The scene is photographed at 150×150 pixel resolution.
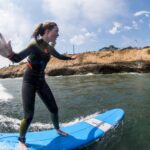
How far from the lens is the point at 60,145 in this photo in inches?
231

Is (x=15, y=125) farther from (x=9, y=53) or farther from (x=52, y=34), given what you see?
(x=9, y=53)

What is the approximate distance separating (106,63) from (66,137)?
4556 centimetres

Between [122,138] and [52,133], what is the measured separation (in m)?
1.81

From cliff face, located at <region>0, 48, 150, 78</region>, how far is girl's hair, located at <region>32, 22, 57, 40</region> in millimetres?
42029

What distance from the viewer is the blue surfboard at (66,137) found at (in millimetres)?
Answer: 5840

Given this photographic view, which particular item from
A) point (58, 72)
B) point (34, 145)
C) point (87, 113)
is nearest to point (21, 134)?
point (34, 145)

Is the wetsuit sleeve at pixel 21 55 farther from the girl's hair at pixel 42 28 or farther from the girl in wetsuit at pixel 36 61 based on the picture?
the girl's hair at pixel 42 28

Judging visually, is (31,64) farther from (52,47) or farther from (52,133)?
(52,133)

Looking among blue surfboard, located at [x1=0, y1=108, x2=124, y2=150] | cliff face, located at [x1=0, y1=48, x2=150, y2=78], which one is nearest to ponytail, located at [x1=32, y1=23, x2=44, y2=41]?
blue surfboard, located at [x1=0, y1=108, x2=124, y2=150]

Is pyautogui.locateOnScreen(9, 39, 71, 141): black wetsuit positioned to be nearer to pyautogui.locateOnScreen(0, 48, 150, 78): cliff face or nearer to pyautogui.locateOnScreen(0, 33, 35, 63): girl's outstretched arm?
pyautogui.locateOnScreen(0, 33, 35, 63): girl's outstretched arm

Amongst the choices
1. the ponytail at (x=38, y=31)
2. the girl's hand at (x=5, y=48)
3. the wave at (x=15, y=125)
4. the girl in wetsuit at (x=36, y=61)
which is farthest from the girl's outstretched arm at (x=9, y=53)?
the wave at (x=15, y=125)

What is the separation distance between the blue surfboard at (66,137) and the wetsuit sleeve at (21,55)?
1801 millimetres

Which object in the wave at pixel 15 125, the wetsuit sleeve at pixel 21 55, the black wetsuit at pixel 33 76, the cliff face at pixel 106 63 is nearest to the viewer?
the wetsuit sleeve at pixel 21 55

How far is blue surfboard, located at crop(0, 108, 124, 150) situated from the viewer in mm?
5840
